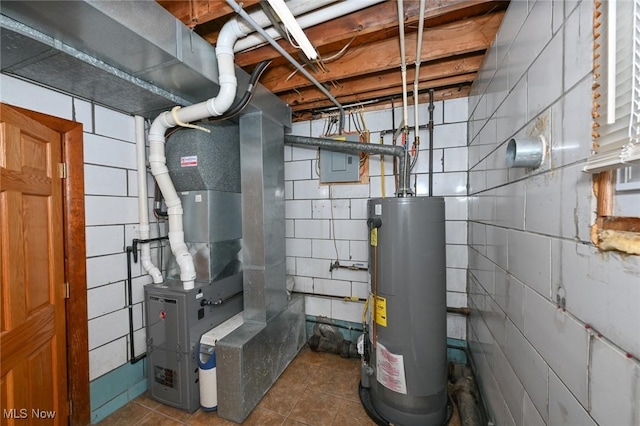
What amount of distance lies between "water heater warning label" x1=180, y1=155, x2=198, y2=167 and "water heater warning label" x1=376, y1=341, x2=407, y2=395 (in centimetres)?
190

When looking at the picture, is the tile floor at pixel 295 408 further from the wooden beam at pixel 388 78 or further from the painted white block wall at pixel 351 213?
the wooden beam at pixel 388 78

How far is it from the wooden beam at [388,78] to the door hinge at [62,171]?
67.0 inches

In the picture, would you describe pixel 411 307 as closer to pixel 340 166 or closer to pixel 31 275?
pixel 340 166

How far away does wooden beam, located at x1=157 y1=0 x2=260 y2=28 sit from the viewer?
1197 millimetres

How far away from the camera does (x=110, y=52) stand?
123 cm

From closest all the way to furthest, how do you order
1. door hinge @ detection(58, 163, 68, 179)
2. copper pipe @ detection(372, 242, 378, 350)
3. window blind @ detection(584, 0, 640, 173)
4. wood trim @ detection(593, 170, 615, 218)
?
window blind @ detection(584, 0, 640, 173), wood trim @ detection(593, 170, 615, 218), door hinge @ detection(58, 163, 68, 179), copper pipe @ detection(372, 242, 378, 350)

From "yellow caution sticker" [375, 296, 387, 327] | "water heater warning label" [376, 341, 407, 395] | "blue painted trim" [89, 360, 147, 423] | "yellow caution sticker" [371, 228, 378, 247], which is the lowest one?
"blue painted trim" [89, 360, 147, 423]

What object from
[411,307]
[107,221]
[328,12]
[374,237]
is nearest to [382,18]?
[328,12]

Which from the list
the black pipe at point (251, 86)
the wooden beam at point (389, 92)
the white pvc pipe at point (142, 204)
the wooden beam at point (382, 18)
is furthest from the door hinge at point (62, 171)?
the wooden beam at point (389, 92)

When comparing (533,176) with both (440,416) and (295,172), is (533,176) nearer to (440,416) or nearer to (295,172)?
(440,416)

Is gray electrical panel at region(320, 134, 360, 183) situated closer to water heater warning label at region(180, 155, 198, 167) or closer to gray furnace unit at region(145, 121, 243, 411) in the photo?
gray furnace unit at region(145, 121, 243, 411)

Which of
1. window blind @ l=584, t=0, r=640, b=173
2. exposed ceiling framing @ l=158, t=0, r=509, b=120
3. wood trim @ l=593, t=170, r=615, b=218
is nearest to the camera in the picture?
window blind @ l=584, t=0, r=640, b=173
